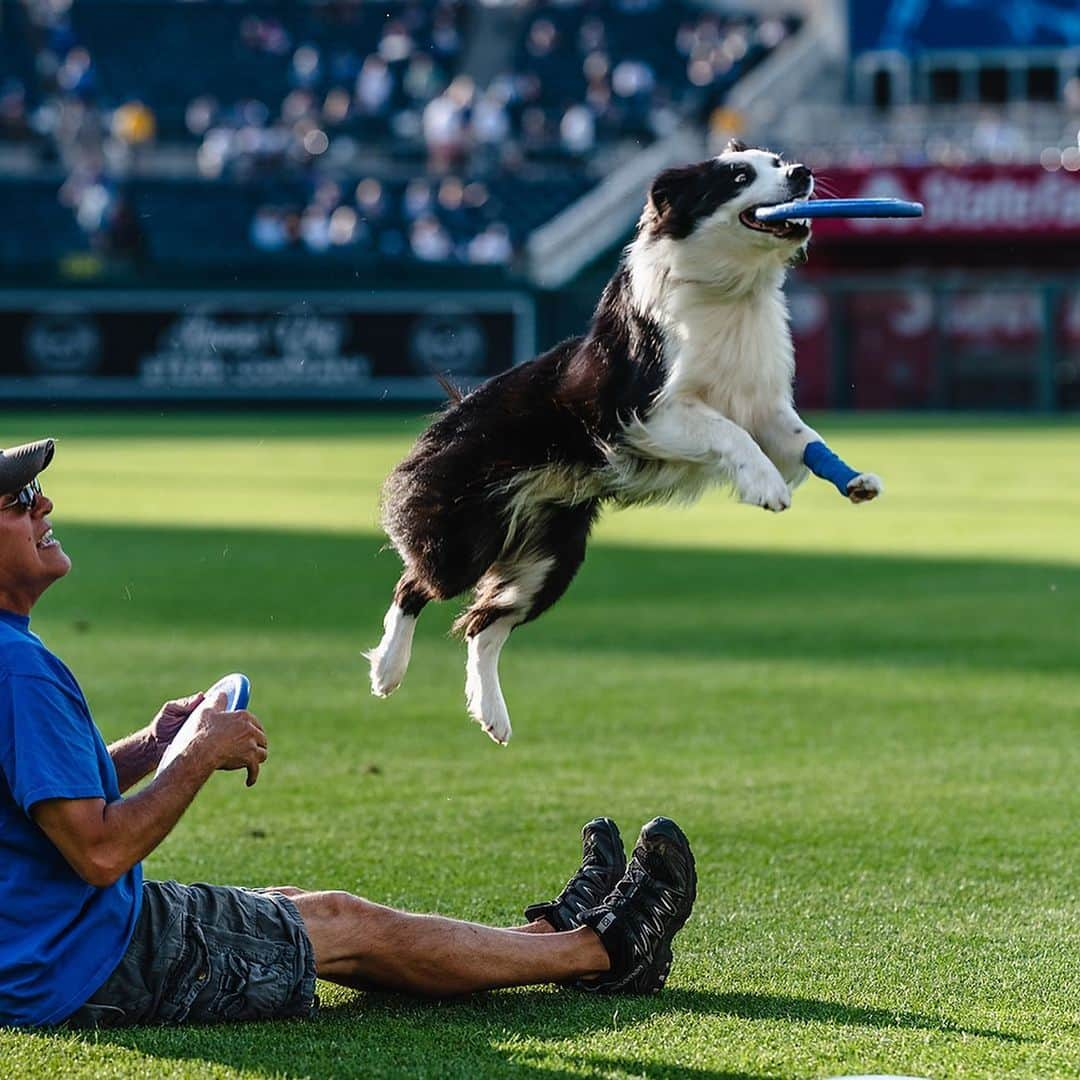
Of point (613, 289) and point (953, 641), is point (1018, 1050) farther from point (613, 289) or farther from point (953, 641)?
point (953, 641)

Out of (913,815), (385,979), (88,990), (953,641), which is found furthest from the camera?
(953,641)

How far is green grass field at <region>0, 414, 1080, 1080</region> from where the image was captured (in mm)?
5113

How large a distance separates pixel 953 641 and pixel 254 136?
3185 cm

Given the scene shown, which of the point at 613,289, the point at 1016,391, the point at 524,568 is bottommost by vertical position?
the point at 1016,391

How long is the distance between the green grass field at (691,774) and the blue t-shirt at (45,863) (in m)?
0.16

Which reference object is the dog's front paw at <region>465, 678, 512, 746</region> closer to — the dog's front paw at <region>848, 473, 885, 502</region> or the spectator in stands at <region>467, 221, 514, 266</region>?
the dog's front paw at <region>848, 473, 885, 502</region>

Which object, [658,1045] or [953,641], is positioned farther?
[953,641]

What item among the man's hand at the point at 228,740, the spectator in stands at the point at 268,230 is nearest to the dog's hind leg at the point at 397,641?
the man's hand at the point at 228,740

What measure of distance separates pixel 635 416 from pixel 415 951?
1806mm

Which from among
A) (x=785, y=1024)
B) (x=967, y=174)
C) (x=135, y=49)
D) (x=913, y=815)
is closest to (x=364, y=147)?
(x=135, y=49)

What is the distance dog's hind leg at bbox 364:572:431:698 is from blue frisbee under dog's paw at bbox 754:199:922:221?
5.95ft

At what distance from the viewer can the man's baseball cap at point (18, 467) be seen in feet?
15.5

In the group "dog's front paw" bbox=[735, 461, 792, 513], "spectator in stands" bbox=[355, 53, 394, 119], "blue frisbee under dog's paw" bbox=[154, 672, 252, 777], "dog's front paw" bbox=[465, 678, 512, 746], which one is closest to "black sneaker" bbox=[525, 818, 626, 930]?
"dog's front paw" bbox=[465, 678, 512, 746]

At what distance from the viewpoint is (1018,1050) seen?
502cm
